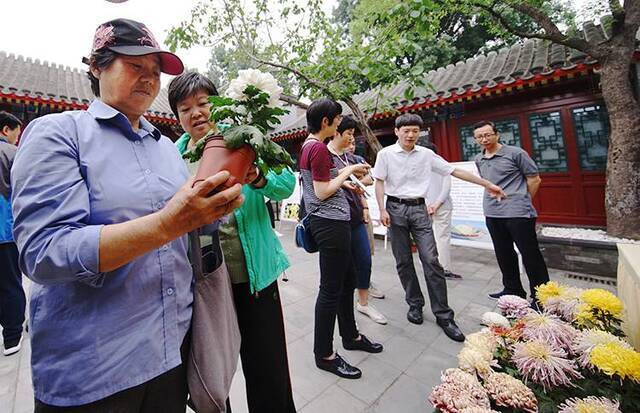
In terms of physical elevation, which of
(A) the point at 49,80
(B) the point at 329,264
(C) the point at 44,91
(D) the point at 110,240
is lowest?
(B) the point at 329,264

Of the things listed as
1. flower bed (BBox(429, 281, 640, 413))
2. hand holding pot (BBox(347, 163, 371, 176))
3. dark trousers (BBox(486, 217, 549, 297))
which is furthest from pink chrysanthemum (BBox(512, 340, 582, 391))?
dark trousers (BBox(486, 217, 549, 297))

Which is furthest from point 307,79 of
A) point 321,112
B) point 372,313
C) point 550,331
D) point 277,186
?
point 550,331

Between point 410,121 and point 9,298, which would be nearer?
point 9,298

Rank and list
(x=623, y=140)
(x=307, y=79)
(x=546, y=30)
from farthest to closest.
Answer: (x=307, y=79), (x=546, y=30), (x=623, y=140)

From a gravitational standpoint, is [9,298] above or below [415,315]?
above

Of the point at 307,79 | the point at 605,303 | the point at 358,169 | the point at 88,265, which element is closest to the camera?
the point at 88,265

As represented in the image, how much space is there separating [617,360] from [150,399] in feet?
4.70

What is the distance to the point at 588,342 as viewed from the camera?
1.03 metres

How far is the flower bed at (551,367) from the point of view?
901 millimetres

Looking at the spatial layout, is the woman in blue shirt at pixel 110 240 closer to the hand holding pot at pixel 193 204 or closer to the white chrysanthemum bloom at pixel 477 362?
the hand holding pot at pixel 193 204

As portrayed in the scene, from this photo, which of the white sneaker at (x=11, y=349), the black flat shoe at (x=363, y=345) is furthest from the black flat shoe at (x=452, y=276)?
the white sneaker at (x=11, y=349)

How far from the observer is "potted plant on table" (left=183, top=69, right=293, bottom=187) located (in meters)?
0.73

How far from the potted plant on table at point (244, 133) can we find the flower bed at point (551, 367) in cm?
96

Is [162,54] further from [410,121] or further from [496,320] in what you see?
[410,121]
